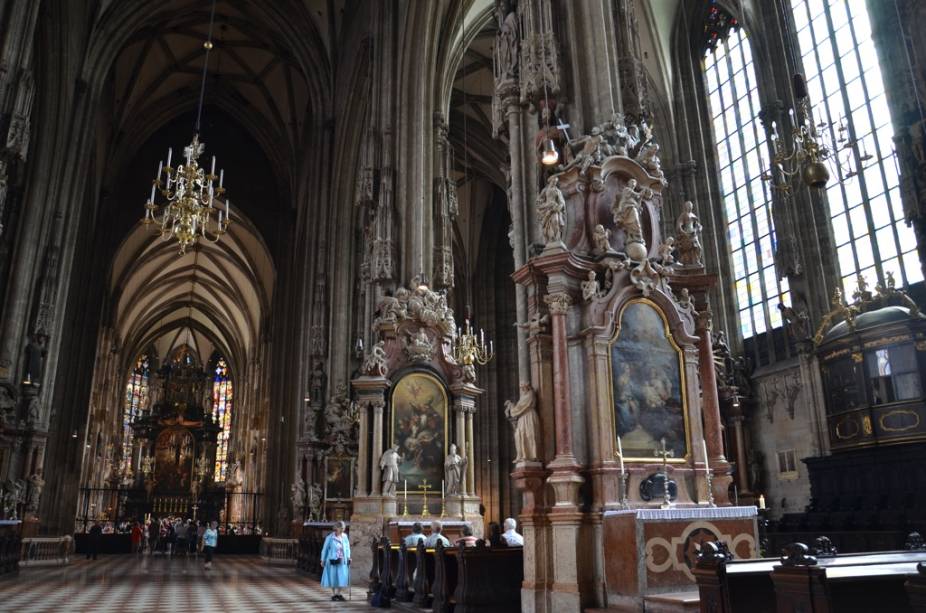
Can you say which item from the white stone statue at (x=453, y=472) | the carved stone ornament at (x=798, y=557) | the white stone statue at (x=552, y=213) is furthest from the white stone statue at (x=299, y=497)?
the carved stone ornament at (x=798, y=557)

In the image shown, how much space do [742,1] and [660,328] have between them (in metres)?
14.6

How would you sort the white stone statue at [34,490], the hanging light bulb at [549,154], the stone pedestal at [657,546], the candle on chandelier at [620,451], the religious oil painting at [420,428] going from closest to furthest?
the stone pedestal at [657,546] → the candle on chandelier at [620,451] → the hanging light bulb at [549,154] → the religious oil painting at [420,428] → the white stone statue at [34,490]

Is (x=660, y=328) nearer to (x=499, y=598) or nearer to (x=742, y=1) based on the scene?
(x=499, y=598)

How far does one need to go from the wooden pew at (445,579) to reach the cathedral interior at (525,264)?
60mm

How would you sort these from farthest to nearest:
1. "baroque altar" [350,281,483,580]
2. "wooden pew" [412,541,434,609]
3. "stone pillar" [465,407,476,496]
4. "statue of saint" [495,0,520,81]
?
"stone pillar" [465,407,476,496] < "baroque altar" [350,281,483,580] < "statue of saint" [495,0,520,81] < "wooden pew" [412,541,434,609]

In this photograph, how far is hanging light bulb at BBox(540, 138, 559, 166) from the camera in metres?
8.53

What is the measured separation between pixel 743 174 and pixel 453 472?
1211 cm

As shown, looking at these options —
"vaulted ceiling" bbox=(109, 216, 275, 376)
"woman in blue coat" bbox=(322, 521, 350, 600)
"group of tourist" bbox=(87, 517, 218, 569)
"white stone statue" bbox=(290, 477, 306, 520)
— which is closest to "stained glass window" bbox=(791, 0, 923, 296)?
"woman in blue coat" bbox=(322, 521, 350, 600)

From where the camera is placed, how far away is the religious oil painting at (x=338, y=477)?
19.8 m

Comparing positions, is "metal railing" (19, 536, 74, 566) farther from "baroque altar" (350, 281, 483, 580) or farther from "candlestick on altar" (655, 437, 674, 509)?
"candlestick on altar" (655, 437, 674, 509)

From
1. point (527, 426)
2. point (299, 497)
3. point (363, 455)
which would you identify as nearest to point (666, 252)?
point (527, 426)

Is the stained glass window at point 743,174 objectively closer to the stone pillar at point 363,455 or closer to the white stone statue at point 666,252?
the stone pillar at point 363,455

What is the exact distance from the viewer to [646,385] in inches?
323

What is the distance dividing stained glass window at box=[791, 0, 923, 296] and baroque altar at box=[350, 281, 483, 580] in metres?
9.21
